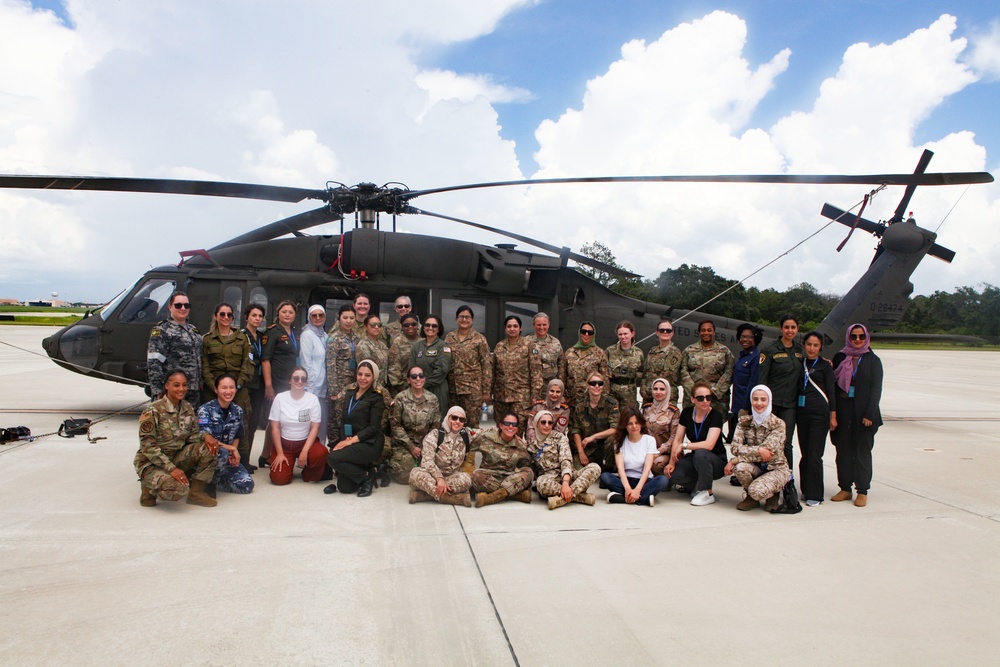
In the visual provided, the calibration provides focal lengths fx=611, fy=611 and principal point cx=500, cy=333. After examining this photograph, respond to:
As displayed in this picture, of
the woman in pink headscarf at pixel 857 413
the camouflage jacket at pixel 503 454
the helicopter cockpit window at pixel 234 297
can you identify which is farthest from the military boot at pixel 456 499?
the helicopter cockpit window at pixel 234 297

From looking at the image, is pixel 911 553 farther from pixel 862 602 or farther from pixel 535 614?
pixel 535 614

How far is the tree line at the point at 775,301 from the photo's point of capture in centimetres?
2017

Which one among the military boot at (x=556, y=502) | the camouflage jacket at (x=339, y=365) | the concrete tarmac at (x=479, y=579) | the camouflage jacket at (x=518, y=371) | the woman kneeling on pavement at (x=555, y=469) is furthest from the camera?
the camouflage jacket at (x=518, y=371)

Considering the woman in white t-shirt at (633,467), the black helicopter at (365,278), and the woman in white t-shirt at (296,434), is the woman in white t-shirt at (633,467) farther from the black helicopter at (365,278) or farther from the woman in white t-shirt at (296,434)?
the black helicopter at (365,278)

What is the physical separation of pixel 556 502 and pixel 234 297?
547 centimetres

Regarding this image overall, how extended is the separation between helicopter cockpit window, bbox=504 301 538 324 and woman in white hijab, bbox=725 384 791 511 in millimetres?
4234

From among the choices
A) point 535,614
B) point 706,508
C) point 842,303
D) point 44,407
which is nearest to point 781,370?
point 706,508

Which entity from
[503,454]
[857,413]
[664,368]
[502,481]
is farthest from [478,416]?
[857,413]

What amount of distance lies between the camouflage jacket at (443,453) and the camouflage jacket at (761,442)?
2.21m

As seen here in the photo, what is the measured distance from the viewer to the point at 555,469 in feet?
16.0

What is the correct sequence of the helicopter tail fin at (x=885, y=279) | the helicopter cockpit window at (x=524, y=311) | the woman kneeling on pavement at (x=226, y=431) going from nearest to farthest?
the woman kneeling on pavement at (x=226, y=431), the helicopter cockpit window at (x=524, y=311), the helicopter tail fin at (x=885, y=279)

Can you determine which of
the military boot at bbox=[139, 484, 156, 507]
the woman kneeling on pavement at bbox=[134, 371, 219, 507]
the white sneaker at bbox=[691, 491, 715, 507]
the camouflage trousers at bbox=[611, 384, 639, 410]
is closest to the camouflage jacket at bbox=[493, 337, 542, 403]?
the camouflage trousers at bbox=[611, 384, 639, 410]

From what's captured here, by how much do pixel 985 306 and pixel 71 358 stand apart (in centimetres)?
6696

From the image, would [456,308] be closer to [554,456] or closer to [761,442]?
[554,456]
